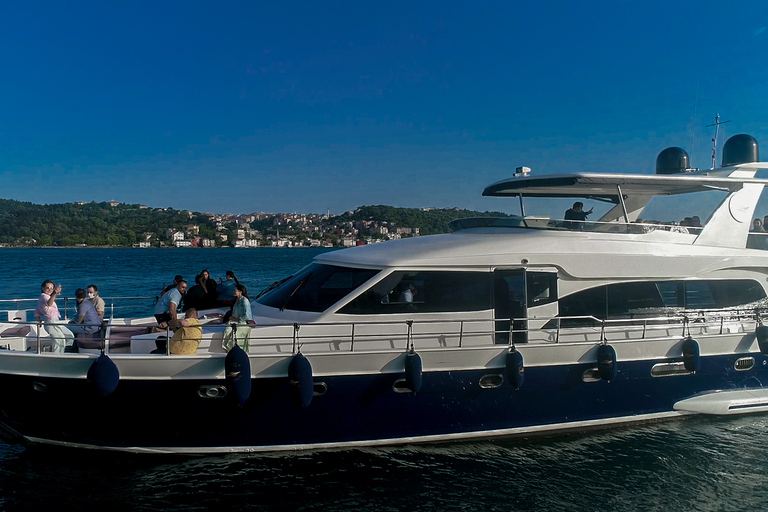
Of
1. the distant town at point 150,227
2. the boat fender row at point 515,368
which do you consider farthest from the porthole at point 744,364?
the distant town at point 150,227

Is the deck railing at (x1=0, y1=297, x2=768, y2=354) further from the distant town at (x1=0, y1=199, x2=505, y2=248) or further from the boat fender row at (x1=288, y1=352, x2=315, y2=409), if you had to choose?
the distant town at (x1=0, y1=199, x2=505, y2=248)

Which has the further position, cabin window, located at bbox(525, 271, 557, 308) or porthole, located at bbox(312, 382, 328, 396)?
cabin window, located at bbox(525, 271, 557, 308)

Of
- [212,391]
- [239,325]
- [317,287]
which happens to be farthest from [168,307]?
[317,287]

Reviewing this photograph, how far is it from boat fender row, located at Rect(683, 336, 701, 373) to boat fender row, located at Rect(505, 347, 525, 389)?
255cm

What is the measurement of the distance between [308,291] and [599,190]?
504 centimetres

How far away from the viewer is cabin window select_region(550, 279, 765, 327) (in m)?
8.18

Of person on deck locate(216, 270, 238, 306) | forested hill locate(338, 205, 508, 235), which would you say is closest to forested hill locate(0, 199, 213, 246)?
forested hill locate(338, 205, 508, 235)

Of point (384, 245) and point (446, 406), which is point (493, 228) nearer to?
point (384, 245)

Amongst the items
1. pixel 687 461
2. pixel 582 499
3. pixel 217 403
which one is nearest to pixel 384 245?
pixel 217 403

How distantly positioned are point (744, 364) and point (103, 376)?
853cm

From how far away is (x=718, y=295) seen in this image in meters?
9.30

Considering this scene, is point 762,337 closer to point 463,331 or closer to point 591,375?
point 591,375

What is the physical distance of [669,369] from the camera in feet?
26.4

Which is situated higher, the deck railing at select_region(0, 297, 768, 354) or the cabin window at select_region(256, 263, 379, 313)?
the cabin window at select_region(256, 263, 379, 313)
